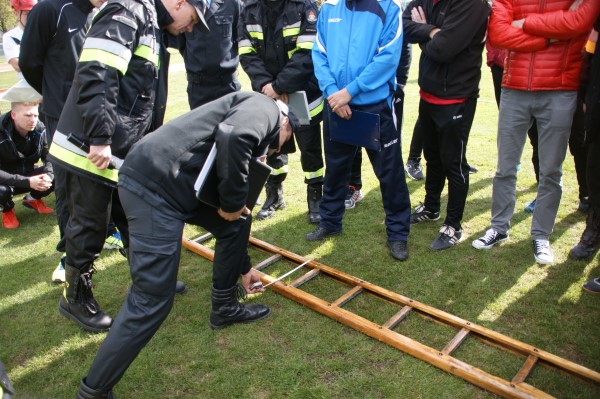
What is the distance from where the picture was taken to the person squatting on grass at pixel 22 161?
210 inches

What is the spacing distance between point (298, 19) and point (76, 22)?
1988mm

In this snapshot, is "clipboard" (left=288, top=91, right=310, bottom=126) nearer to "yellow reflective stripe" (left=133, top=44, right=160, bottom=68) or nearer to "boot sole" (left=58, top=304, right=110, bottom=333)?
"yellow reflective stripe" (left=133, top=44, right=160, bottom=68)

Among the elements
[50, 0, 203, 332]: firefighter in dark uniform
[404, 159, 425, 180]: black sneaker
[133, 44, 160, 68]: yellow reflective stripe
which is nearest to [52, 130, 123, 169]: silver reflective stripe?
[50, 0, 203, 332]: firefighter in dark uniform

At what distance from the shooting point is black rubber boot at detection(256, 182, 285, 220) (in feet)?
17.8

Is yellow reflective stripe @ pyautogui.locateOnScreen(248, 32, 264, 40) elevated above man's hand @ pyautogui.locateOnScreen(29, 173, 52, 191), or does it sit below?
above

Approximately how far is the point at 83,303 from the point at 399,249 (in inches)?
104

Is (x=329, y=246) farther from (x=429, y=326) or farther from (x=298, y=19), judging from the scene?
(x=298, y=19)

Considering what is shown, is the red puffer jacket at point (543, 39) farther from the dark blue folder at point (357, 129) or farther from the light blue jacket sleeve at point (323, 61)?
the light blue jacket sleeve at point (323, 61)

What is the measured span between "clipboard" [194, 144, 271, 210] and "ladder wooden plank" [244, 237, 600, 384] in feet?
4.25

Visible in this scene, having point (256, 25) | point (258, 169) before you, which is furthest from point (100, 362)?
point (256, 25)

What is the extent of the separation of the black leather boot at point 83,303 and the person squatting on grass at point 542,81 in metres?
A: 3.48

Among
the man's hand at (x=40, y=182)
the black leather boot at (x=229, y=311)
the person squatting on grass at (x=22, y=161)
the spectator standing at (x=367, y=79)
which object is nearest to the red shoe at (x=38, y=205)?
the person squatting on grass at (x=22, y=161)

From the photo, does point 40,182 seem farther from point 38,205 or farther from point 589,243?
point 589,243

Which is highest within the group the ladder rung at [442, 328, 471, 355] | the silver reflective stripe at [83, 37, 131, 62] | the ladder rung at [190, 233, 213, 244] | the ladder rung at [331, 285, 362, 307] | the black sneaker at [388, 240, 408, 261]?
the silver reflective stripe at [83, 37, 131, 62]
